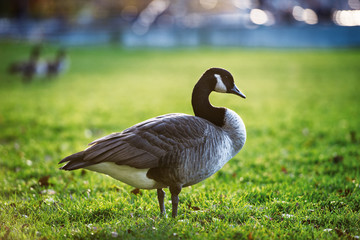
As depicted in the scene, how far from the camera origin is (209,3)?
54531mm

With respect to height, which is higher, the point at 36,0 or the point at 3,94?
the point at 36,0

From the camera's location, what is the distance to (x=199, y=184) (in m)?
4.73

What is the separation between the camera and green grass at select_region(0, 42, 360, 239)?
11.1ft

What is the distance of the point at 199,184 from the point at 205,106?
142 centimetres

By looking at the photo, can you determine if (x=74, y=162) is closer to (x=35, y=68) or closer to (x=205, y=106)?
(x=205, y=106)

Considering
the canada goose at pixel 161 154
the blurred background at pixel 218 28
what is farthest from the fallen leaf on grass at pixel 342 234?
the blurred background at pixel 218 28

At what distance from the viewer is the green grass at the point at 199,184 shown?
3371 mm

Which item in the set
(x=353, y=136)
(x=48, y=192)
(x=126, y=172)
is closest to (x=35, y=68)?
(x=48, y=192)

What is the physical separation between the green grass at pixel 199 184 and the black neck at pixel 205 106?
951 millimetres

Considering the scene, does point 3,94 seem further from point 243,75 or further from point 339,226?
point 339,226

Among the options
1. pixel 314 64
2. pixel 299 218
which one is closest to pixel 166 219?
pixel 299 218

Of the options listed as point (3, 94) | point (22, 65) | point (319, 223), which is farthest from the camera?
point (22, 65)

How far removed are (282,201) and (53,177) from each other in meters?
3.03

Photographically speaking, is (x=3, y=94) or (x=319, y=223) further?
(x=3, y=94)
